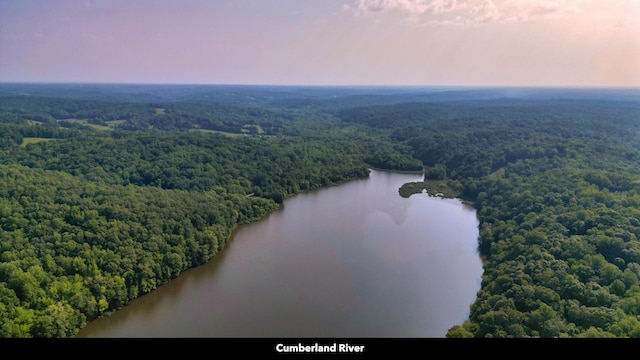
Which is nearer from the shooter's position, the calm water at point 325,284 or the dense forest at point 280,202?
the dense forest at point 280,202

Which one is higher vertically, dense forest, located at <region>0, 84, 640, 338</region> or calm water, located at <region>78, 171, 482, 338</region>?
dense forest, located at <region>0, 84, 640, 338</region>

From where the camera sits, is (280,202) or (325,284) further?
(280,202)

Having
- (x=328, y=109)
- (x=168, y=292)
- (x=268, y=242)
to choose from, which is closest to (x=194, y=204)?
(x=268, y=242)

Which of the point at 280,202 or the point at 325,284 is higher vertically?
the point at 280,202

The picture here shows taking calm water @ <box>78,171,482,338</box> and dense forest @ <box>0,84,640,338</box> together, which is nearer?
dense forest @ <box>0,84,640,338</box>

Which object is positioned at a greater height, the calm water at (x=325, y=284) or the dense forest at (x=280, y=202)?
the dense forest at (x=280, y=202)
